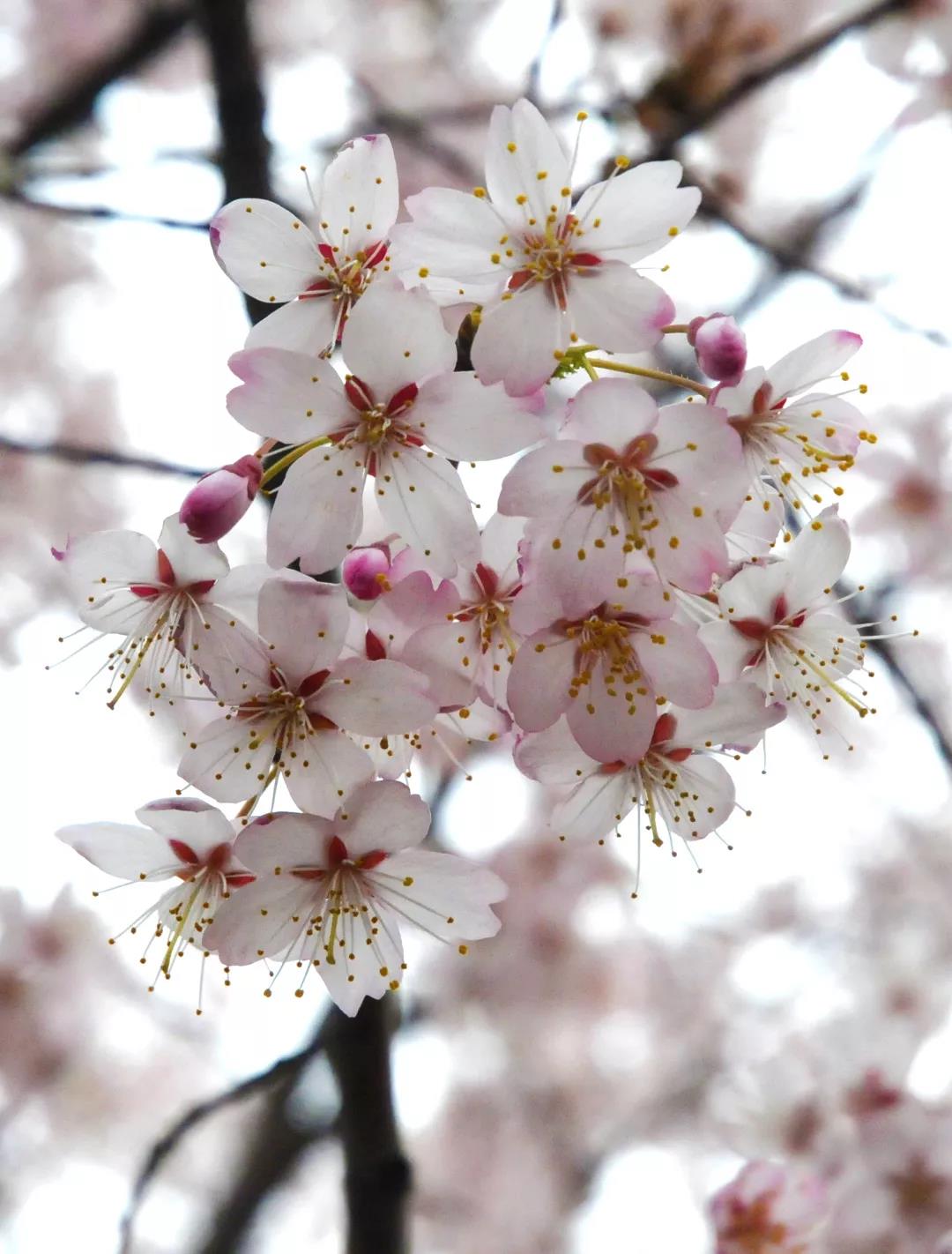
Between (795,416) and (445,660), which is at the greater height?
(795,416)

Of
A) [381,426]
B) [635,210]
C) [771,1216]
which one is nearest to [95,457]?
[381,426]

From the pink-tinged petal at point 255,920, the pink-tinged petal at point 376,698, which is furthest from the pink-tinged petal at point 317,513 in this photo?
the pink-tinged petal at point 255,920

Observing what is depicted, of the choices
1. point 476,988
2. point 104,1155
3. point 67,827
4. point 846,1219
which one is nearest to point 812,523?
point 67,827

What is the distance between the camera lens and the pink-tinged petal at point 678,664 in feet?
3.60

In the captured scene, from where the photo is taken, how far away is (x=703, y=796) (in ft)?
4.20

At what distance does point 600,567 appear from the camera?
103 centimetres

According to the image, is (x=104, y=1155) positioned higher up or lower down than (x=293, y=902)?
higher up

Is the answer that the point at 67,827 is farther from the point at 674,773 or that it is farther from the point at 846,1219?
the point at 846,1219

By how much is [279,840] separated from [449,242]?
55 centimetres

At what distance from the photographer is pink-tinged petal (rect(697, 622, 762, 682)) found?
1.18m

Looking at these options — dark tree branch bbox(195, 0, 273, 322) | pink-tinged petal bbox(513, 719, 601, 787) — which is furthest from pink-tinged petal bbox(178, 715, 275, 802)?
dark tree branch bbox(195, 0, 273, 322)

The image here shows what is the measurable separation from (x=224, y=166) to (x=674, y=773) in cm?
106

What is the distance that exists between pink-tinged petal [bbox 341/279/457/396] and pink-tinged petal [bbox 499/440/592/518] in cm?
11

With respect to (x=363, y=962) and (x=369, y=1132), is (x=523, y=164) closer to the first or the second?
(x=363, y=962)
